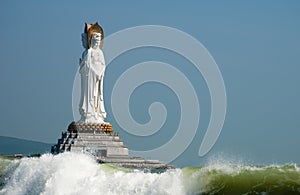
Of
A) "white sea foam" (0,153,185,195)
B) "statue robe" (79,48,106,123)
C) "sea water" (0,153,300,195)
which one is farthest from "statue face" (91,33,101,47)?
"sea water" (0,153,300,195)

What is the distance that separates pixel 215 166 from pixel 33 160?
26.3ft

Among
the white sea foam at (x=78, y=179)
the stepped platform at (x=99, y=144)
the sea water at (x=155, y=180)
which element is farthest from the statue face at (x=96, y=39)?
the sea water at (x=155, y=180)

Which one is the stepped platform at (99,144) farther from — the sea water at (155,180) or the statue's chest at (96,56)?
the sea water at (155,180)

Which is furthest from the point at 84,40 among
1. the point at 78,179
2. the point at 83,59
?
the point at 78,179

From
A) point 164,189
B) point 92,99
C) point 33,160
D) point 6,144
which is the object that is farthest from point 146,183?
point 6,144

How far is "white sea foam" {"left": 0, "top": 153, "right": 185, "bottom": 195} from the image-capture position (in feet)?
62.2

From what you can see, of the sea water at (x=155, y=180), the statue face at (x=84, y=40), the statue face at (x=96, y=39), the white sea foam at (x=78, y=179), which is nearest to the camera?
the sea water at (x=155, y=180)

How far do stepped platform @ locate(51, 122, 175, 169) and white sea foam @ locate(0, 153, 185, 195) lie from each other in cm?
775

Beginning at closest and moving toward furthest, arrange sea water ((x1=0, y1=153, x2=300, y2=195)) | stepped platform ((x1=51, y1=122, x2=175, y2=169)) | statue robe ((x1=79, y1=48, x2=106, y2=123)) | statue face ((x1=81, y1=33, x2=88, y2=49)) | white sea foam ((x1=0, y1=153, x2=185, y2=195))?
sea water ((x1=0, y1=153, x2=300, y2=195))
white sea foam ((x1=0, y1=153, x2=185, y2=195))
stepped platform ((x1=51, y1=122, x2=175, y2=169))
statue robe ((x1=79, y1=48, x2=106, y2=123))
statue face ((x1=81, y1=33, x2=88, y2=49))

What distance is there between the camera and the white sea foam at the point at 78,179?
62.2 ft

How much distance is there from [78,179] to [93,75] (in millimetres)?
15785

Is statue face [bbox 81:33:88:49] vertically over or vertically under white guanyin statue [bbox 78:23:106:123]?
over

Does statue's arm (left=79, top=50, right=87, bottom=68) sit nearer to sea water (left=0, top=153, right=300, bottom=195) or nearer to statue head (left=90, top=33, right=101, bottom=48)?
statue head (left=90, top=33, right=101, bottom=48)

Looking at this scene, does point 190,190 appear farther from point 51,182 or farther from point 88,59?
point 88,59
